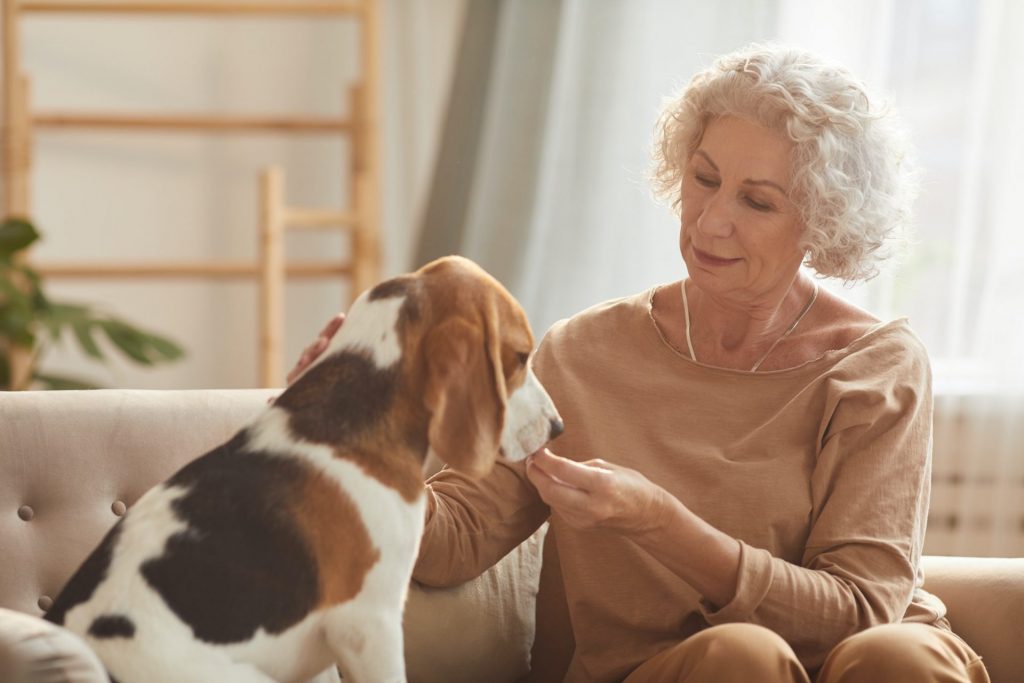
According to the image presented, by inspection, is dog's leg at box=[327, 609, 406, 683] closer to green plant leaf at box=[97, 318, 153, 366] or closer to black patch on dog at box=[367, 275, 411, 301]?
black patch on dog at box=[367, 275, 411, 301]

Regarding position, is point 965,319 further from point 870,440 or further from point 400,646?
point 400,646

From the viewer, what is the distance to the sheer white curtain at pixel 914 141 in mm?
2832

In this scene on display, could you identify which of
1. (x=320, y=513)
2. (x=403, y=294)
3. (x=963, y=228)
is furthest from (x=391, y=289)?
(x=963, y=228)

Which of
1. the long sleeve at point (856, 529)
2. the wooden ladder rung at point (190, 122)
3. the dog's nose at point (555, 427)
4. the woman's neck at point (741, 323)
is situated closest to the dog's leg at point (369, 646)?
the dog's nose at point (555, 427)

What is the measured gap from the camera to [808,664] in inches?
62.6

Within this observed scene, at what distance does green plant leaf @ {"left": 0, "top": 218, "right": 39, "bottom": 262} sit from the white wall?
49 centimetres

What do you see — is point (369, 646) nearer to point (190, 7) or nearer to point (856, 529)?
point (856, 529)

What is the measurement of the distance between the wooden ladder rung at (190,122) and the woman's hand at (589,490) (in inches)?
76.3

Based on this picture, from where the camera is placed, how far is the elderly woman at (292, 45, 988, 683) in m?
1.55

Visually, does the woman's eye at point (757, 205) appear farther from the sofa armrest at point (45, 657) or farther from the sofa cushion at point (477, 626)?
the sofa armrest at point (45, 657)

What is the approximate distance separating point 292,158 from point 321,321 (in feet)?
1.45

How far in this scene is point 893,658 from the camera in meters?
1.40

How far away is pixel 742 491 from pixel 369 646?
681mm

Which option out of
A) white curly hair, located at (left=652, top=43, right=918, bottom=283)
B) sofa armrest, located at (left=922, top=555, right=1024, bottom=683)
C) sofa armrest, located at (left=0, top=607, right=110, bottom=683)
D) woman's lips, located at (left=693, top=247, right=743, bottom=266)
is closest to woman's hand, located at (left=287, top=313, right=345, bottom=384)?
sofa armrest, located at (left=0, top=607, right=110, bottom=683)
